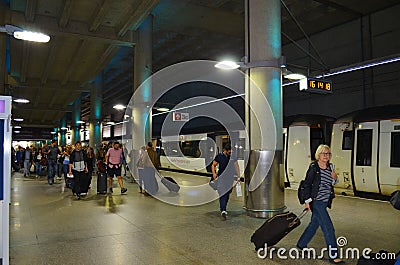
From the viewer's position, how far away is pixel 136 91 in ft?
50.6

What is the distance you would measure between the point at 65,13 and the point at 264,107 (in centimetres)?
846

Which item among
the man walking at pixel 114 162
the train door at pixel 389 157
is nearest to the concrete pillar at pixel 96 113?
the man walking at pixel 114 162

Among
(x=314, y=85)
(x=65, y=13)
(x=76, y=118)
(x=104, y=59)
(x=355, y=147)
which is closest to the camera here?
(x=314, y=85)

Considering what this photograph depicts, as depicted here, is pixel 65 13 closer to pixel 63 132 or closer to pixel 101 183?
pixel 101 183

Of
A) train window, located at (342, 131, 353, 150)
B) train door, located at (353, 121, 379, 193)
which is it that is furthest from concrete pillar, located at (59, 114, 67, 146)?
train door, located at (353, 121, 379, 193)

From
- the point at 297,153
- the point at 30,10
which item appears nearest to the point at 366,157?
the point at 297,153

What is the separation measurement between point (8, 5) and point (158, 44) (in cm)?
852

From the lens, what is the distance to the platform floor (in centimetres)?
512

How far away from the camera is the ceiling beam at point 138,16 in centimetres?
1215

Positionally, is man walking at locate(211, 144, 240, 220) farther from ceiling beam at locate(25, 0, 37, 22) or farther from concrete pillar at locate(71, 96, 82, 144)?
concrete pillar at locate(71, 96, 82, 144)

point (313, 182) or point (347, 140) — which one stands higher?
point (347, 140)

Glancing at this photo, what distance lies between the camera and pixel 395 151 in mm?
9578

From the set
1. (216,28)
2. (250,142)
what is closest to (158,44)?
(216,28)

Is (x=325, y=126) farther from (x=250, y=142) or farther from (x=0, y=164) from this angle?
(x=0, y=164)
